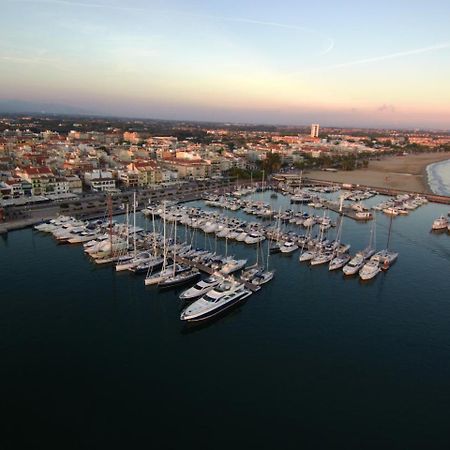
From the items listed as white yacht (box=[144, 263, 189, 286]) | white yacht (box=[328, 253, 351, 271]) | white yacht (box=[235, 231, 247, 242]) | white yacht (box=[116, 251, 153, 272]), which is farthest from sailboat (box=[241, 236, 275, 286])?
white yacht (box=[116, 251, 153, 272])

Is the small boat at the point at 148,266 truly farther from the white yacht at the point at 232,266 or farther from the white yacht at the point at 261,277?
the white yacht at the point at 261,277

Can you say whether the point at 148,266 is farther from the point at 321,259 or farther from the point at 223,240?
the point at 321,259

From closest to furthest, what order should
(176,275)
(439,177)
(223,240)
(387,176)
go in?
(176,275)
(223,240)
(387,176)
(439,177)

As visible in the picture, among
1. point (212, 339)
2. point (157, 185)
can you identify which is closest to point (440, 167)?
point (157, 185)

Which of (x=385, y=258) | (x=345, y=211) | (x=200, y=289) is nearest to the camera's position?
(x=200, y=289)

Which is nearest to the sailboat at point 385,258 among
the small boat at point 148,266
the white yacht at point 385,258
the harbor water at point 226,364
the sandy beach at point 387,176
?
the white yacht at point 385,258

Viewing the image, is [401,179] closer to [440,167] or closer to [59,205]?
[440,167]

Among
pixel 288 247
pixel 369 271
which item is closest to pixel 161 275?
pixel 288 247
